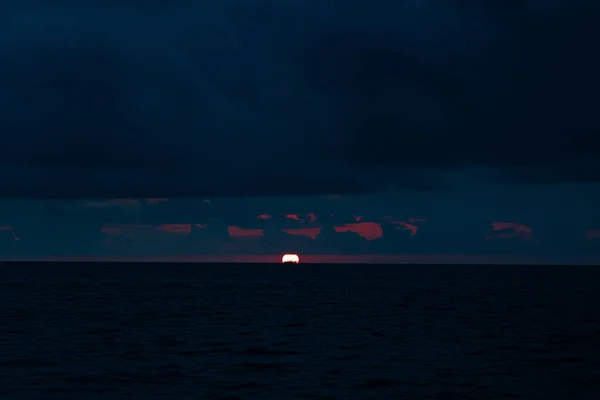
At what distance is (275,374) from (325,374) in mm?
2402

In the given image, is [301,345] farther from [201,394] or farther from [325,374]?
[201,394]

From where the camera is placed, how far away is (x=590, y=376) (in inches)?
1331

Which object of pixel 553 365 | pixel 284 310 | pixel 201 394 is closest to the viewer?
pixel 201 394

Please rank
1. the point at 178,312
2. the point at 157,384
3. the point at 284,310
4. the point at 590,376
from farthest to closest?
1. the point at 284,310
2. the point at 178,312
3. the point at 590,376
4. the point at 157,384

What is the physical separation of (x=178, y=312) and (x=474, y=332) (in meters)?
29.3

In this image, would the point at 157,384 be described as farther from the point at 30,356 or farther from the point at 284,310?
the point at 284,310

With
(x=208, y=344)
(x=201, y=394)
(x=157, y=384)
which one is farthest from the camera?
A: (x=208, y=344)

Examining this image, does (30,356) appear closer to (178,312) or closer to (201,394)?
(201,394)

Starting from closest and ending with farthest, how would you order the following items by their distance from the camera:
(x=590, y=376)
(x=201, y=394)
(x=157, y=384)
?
(x=201, y=394) < (x=157, y=384) < (x=590, y=376)

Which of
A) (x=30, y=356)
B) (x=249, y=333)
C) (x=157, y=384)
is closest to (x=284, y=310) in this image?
(x=249, y=333)

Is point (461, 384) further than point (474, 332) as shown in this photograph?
No

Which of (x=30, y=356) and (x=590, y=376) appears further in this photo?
(x=30, y=356)

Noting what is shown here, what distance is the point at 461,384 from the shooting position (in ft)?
104

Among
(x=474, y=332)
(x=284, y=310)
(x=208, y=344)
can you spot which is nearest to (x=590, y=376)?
(x=474, y=332)
